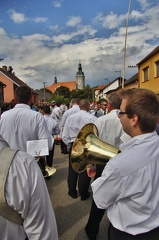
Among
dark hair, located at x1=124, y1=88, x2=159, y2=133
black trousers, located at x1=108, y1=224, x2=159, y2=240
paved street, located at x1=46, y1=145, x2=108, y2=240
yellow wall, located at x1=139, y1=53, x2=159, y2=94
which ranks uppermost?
yellow wall, located at x1=139, y1=53, x2=159, y2=94

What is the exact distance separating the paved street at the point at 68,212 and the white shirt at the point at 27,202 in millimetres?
2118

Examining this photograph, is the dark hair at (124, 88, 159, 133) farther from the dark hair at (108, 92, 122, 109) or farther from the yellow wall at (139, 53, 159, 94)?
the yellow wall at (139, 53, 159, 94)

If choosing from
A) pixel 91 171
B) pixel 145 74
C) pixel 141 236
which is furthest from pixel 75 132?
pixel 145 74

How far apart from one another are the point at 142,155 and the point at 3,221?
0.93 meters

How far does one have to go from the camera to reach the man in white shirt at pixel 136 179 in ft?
5.13

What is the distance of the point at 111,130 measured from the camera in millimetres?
3391

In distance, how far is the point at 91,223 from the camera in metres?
3.30

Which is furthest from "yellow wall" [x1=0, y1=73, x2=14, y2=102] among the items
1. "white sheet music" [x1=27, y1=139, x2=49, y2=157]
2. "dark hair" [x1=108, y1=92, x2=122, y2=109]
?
"dark hair" [x1=108, y1=92, x2=122, y2=109]

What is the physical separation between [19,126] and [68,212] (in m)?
1.77

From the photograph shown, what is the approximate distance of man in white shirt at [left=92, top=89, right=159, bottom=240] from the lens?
1.56 meters

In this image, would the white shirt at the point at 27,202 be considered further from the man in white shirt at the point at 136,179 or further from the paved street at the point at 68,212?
the paved street at the point at 68,212

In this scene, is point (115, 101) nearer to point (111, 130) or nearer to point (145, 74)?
point (111, 130)

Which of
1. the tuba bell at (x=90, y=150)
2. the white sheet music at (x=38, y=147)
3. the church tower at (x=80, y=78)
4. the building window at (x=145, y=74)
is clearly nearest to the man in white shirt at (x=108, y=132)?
the tuba bell at (x=90, y=150)

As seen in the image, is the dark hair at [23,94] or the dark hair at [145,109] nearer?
the dark hair at [145,109]
